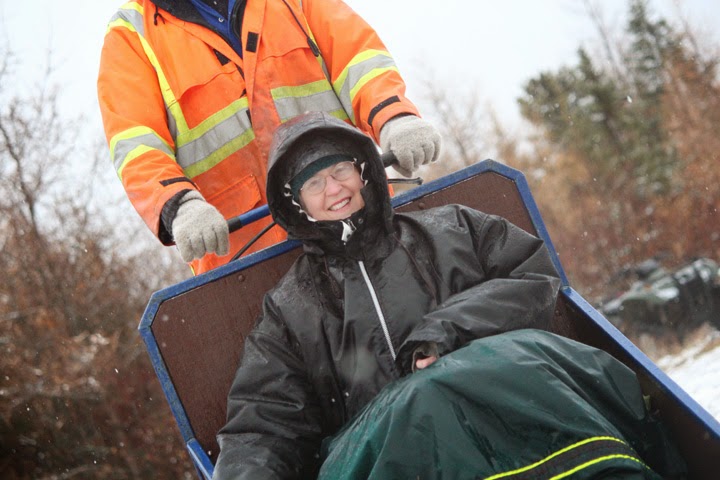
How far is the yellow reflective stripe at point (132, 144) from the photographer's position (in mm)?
2566

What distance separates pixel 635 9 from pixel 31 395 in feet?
101

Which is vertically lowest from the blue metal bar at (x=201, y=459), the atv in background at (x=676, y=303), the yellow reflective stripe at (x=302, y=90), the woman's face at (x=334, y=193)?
the atv in background at (x=676, y=303)

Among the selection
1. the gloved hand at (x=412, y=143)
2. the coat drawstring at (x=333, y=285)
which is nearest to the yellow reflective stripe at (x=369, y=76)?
the gloved hand at (x=412, y=143)

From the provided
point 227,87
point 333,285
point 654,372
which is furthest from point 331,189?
point 654,372

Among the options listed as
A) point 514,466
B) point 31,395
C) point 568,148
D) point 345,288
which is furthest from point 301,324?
point 568,148

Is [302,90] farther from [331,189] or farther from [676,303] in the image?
[676,303]

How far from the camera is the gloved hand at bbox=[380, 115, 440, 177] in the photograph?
239 cm

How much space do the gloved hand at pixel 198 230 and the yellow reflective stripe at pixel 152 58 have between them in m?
0.57

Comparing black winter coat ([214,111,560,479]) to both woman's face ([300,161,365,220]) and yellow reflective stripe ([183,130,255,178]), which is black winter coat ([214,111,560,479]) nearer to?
woman's face ([300,161,365,220])

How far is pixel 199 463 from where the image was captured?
7.35 feet

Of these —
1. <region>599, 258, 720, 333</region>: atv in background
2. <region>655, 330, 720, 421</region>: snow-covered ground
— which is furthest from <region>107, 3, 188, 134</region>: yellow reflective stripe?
<region>599, 258, 720, 333</region>: atv in background

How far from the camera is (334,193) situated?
2314 mm

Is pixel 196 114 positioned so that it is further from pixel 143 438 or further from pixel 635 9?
pixel 635 9

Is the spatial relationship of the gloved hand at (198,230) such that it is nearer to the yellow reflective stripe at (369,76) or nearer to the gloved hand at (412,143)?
the gloved hand at (412,143)
